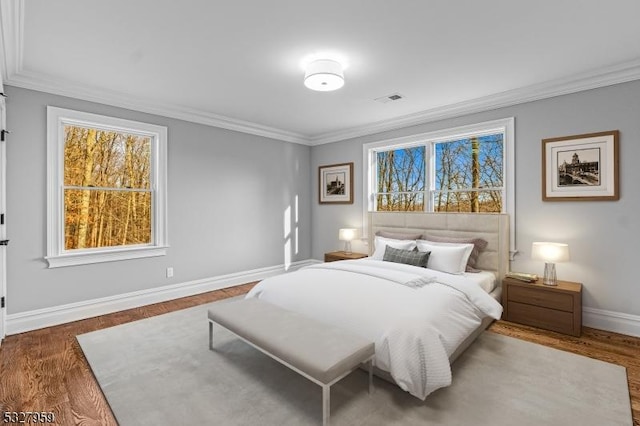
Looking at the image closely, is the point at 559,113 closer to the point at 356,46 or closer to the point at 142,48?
the point at 356,46

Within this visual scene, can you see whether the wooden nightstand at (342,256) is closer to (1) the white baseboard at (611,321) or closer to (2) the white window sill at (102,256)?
(2) the white window sill at (102,256)

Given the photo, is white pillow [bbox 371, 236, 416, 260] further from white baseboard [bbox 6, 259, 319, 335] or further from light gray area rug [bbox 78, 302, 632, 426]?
white baseboard [bbox 6, 259, 319, 335]

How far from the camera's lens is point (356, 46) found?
2654 mm

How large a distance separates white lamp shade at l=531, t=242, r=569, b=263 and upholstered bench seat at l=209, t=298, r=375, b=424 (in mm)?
2362

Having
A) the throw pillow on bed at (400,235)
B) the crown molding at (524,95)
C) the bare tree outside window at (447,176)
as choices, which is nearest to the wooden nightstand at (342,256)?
the throw pillow on bed at (400,235)

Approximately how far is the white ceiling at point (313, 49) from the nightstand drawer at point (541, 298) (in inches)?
84.8

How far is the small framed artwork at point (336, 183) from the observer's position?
5512 mm

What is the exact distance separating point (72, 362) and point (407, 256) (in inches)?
132

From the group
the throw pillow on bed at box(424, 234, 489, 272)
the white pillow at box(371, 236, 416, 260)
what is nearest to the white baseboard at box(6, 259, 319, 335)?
the white pillow at box(371, 236, 416, 260)

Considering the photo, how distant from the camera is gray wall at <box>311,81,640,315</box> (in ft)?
10.1

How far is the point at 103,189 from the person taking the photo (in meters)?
3.81

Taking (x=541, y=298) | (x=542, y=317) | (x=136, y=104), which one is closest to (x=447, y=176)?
(x=541, y=298)

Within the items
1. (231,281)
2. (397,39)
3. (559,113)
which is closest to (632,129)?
(559,113)

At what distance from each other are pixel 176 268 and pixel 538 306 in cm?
441
